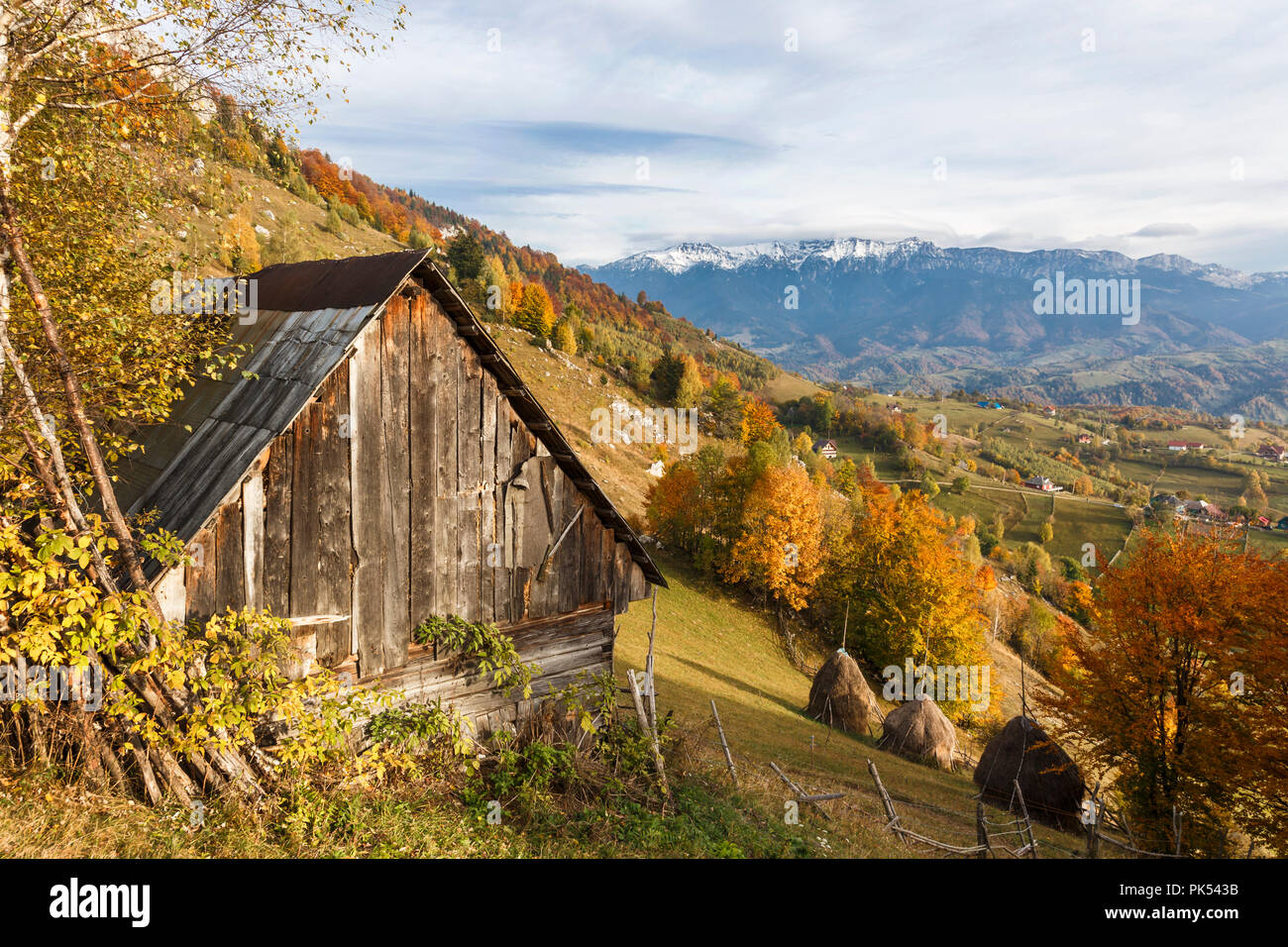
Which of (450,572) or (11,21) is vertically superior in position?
(11,21)

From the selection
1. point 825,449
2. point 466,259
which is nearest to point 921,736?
point 466,259

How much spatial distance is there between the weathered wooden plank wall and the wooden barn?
0.02m

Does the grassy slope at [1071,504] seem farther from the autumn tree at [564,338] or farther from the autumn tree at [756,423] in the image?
the autumn tree at [564,338]

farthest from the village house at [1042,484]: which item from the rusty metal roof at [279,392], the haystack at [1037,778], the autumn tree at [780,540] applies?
the rusty metal roof at [279,392]

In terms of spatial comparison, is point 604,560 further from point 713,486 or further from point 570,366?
point 570,366

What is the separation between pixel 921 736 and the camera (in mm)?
31750

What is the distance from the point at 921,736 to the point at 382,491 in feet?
103

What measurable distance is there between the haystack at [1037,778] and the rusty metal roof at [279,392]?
2392 cm

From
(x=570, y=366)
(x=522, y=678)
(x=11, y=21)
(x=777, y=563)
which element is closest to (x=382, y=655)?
(x=522, y=678)

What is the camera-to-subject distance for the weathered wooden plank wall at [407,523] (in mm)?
8102

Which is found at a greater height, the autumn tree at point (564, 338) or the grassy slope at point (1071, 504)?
the autumn tree at point (564, 338)

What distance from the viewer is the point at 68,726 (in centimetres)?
705

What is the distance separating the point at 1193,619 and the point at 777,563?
82.7 ft

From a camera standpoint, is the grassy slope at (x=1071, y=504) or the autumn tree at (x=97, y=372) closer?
the autumn tree at (x=97, y=372)
